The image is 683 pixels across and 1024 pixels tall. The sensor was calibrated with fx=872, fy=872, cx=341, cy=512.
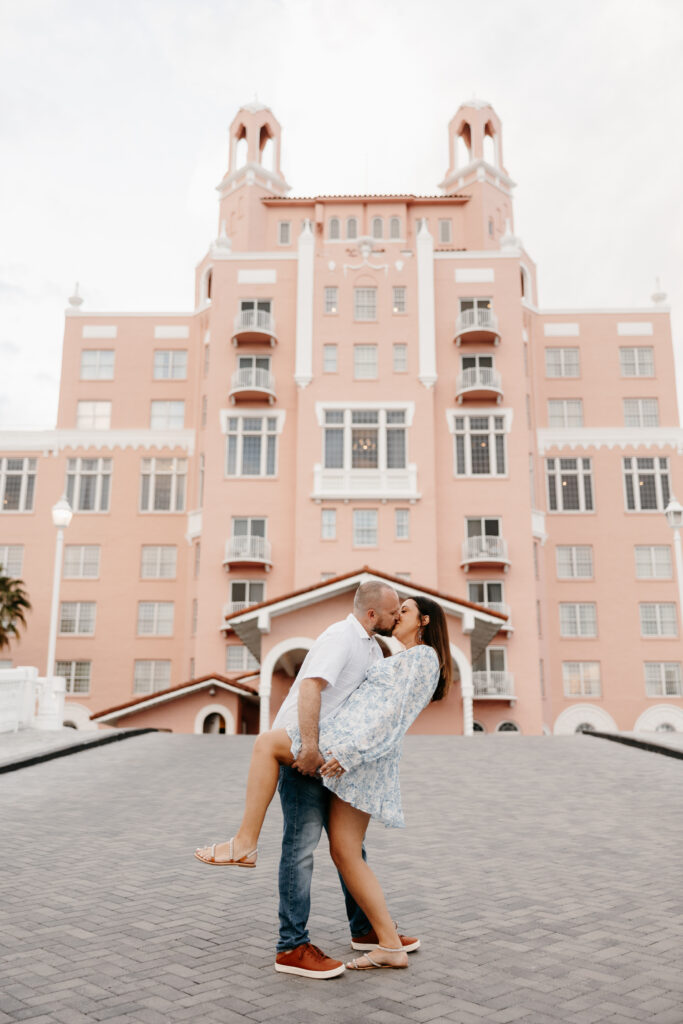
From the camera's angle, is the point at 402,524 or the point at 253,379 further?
the point at 253,379

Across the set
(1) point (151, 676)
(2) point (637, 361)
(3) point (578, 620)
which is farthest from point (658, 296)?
(1) point (151, 676)

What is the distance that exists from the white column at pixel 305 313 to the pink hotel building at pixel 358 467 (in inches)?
5.8

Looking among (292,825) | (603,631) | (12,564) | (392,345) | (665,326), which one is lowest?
(292,825)

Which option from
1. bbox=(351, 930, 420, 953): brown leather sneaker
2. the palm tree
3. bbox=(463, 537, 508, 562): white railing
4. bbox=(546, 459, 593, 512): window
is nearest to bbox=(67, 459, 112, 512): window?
the palm tree

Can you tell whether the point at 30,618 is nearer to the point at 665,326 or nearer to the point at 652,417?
the point at 652,417

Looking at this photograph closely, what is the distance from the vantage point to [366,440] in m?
36.9

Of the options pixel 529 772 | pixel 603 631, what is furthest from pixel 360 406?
pixel 529 772

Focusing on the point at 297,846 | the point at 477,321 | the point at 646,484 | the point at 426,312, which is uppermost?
the point at 426,312

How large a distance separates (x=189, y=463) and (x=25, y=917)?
3932 cm

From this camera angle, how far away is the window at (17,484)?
43.5m

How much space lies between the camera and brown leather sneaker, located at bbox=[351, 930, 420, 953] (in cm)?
473

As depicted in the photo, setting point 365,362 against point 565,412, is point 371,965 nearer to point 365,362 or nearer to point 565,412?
point 365,362

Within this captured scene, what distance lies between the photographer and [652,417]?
4462 centimetres

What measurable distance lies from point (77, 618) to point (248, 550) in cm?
1137
